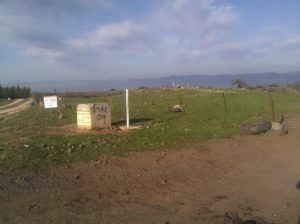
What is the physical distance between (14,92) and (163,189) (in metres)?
75.0

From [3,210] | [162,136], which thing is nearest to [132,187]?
[3,210]

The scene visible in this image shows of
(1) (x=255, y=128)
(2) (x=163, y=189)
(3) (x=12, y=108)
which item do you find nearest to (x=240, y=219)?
(2) (x=163, y=189)

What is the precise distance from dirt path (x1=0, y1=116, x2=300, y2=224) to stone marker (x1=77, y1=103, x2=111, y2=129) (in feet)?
17.5

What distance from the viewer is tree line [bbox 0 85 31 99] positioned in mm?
75000

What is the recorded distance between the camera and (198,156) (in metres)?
10.1

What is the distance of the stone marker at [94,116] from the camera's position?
15.3m

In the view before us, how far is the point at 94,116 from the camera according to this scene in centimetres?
1532

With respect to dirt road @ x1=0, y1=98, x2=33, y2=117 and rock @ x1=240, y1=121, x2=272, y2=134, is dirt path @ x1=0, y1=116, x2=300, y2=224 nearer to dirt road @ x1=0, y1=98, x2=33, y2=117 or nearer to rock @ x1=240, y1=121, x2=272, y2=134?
rock @ x1=240, y1=121, x2=272, y2=134

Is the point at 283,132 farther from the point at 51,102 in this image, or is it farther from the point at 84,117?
the point at 51,102

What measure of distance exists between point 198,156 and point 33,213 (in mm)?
4782

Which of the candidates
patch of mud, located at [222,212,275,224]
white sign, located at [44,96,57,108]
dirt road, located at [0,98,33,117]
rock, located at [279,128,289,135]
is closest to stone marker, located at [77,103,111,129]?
rock, located at [279,128,289,135]

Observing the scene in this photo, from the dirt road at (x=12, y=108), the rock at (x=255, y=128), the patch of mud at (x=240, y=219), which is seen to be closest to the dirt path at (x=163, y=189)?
the patch of mud at (x=240, y=219)

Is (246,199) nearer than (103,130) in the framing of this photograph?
Yes

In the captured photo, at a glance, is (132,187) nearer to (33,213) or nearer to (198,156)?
(33,213)
